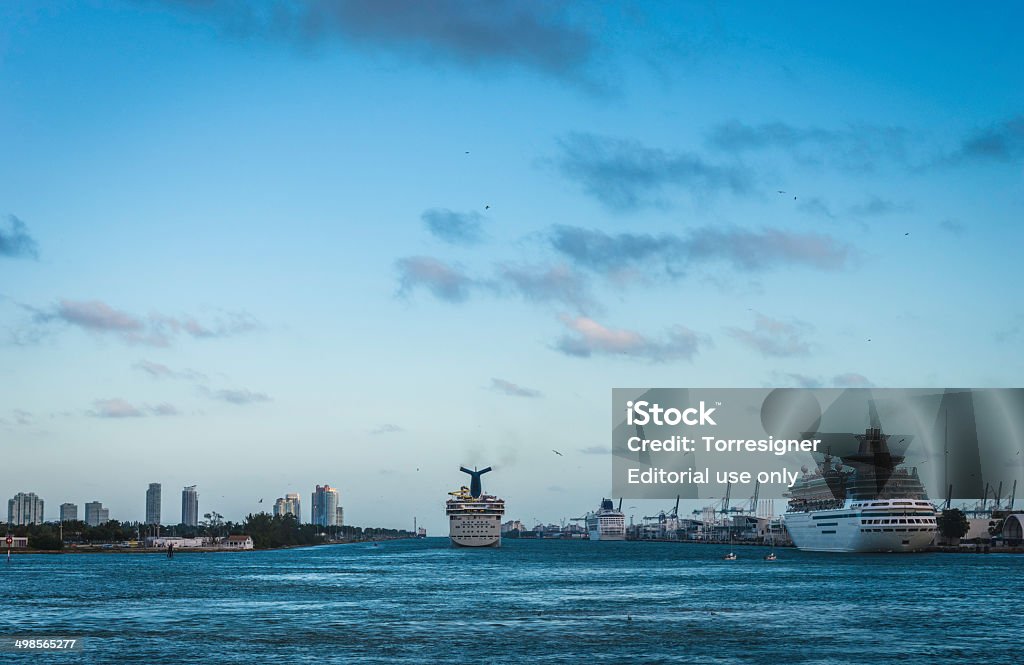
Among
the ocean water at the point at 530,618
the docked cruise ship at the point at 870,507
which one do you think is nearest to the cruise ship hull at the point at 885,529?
the docked cruise ship at the point at 870,507

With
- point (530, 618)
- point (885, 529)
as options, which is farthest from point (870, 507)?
point (530, 618)

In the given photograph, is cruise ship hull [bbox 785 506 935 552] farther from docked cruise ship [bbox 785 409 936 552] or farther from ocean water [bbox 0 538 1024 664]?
ocean water [bbox 0 538 1024 664]

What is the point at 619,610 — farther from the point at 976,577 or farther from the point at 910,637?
the point at 976,577

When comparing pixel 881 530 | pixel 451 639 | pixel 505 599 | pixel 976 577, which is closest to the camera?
pixel 451 639

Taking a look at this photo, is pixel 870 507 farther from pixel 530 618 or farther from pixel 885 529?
pixel 530 618

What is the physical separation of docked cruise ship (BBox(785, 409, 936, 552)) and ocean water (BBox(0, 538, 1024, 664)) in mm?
44076

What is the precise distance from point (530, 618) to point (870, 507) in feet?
377

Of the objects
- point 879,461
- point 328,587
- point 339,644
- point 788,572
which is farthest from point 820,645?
point 879,461

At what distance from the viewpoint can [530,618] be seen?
237ft

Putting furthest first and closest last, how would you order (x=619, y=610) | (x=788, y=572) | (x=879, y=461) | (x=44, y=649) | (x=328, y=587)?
(x=879, y=461)
(x=788, y=572)
(x=328, y=587)
(x=619, y=610)
(x=44, y=649)

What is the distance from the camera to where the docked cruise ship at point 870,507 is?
171250 mm

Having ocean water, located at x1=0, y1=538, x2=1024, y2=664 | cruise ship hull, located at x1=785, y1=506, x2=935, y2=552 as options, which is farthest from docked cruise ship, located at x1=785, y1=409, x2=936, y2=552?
ocean water, located at x1=0, y1=538, x2=1024, y2=664

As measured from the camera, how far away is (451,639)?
197 feet

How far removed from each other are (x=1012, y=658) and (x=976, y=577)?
7138cm
